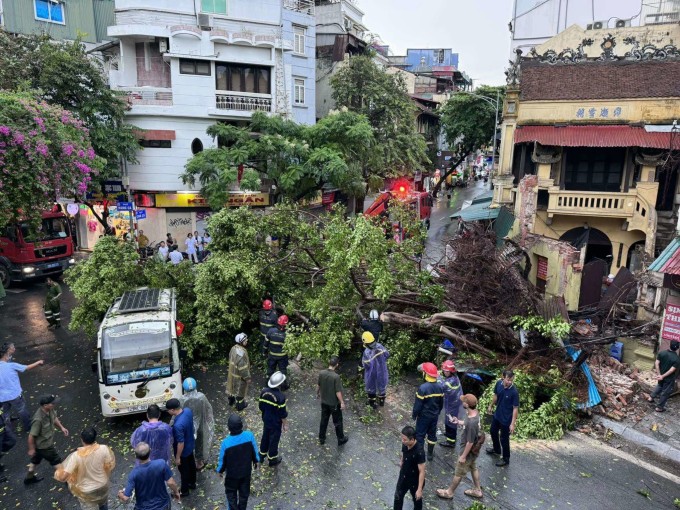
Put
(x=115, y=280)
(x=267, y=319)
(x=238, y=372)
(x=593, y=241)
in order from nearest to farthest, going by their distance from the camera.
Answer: (x=238, y=372) → (x=267, y=319) → (x=115, y=280) → (x=593, y=241)

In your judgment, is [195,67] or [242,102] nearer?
[195,67]

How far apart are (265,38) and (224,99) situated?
3.66m

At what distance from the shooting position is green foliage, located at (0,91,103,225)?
13.1 m

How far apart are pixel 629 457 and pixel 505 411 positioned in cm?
269

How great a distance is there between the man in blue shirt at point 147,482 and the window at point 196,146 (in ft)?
66.8

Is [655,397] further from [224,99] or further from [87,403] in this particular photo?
[224,99]

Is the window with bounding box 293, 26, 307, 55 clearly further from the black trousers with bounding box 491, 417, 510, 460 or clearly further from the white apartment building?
the black trousers with bounding box 491, 417, 510, 460

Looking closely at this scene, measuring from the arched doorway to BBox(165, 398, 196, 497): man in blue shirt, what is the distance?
1705 centimetres

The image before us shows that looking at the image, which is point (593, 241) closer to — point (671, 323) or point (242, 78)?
point (671, 323)

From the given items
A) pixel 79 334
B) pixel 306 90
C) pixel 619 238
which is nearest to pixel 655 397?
pixel 619 238

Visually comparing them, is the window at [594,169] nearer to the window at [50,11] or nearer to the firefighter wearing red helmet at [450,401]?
the firefighter wearing red helmet at [450,401]

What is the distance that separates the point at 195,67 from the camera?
77.1 ft

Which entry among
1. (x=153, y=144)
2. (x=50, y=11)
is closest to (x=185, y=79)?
(x=153, y=144)

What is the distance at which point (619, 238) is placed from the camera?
63.5 feet
